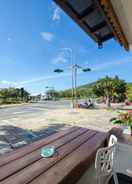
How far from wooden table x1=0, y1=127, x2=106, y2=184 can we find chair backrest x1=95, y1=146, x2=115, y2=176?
24cm

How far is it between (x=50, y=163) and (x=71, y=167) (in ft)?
0.69

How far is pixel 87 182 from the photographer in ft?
5.99

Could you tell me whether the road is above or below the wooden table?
below

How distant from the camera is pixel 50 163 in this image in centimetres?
135

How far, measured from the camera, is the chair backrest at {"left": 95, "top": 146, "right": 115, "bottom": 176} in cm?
116

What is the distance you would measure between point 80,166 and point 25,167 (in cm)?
53

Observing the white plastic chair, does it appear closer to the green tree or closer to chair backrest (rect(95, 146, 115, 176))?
chair backrest (rect(95, 146, 115, 176))

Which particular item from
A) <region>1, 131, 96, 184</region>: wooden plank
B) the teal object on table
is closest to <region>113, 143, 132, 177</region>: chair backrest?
<region>1, 131, 96, 184</region>: wooden plank

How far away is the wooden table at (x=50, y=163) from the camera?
1106mm

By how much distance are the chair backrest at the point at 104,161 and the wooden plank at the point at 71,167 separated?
0.79ft

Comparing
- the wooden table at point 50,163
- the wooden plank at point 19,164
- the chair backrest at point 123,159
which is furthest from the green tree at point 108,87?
the wooden plank at point 19,164

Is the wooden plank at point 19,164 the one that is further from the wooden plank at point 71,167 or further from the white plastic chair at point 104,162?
the white plastic chair at point 104,162

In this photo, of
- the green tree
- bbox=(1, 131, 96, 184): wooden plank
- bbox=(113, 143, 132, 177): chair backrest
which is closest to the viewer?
bbox=(1, 131, 96, 184): wooden plank

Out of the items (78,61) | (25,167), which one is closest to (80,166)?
(25,167)
